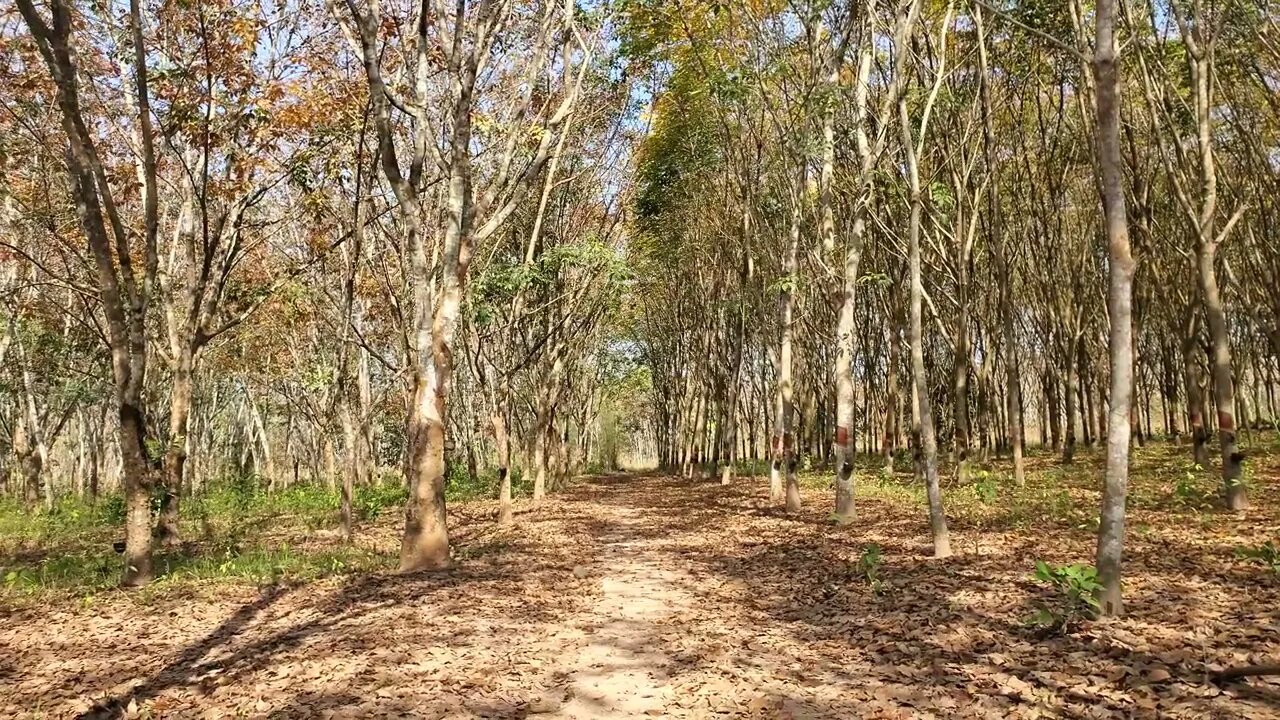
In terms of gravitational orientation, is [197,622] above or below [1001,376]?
below

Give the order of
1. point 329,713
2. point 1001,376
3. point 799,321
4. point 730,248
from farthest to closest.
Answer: point 1001,376, point 799,321, point 730,248, point 329,713

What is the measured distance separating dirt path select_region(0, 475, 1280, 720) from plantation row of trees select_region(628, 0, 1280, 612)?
1.13m

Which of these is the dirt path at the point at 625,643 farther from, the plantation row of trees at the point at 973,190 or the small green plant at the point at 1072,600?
the plantation row of trees at the point at 973,190

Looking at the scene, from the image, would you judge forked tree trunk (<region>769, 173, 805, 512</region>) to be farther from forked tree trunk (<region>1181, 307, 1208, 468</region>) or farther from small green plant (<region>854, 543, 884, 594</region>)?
forked tree trunk (<region>1181, 307, 1208, 468</region>)

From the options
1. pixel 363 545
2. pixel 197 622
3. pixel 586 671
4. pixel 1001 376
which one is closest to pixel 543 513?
pixel 363 545

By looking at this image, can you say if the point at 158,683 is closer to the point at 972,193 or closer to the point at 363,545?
the point at 363,545

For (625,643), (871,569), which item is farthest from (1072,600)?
(625,643)

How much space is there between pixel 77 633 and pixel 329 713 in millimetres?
4607

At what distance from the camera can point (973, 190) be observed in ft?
60.5

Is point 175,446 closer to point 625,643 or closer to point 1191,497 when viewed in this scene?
point 625,643

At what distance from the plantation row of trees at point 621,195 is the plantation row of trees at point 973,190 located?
10 centimetres

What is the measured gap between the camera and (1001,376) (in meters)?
33.9

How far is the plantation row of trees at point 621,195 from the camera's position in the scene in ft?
33.4

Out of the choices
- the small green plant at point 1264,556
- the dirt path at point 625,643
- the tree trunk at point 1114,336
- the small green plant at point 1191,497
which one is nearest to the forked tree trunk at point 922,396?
the small green plant at point 1264,556
